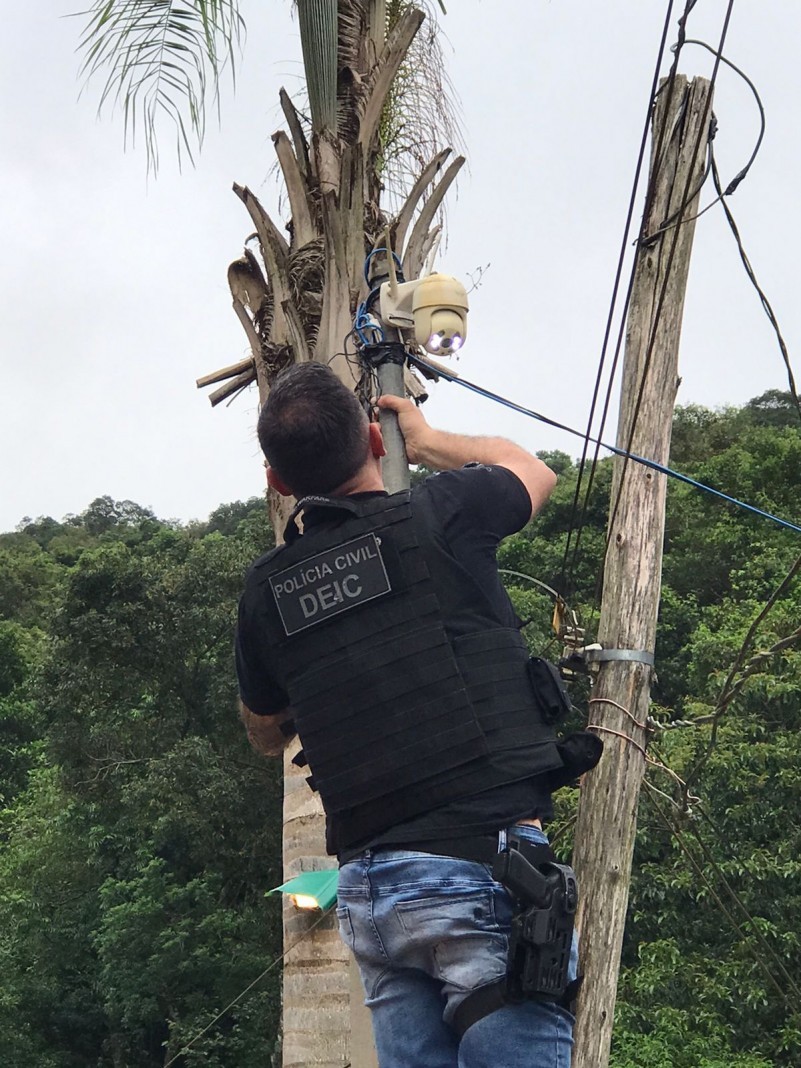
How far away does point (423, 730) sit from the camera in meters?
2.14

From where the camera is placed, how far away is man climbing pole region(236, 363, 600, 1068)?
208cm

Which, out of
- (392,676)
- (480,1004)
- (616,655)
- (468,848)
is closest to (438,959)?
(480,1004)

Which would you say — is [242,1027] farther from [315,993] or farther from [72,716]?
[315,993]

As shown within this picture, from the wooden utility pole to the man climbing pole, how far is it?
3.67ft

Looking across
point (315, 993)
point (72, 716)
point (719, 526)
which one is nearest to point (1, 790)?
point (72, 716)

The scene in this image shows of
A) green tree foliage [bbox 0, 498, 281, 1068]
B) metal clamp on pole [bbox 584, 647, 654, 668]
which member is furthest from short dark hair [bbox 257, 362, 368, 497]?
green tree foliage [bbox 0, 498, 281, 1068]

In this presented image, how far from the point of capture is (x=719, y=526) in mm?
19062

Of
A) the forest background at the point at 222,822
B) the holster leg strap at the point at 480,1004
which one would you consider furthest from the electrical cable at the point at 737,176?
the forest background at the point at 222,822

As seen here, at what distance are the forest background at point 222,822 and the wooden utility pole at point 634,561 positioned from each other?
7160 mm

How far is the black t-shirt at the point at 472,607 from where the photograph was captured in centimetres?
212

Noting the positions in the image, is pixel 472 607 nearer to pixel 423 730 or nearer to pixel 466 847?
pixel 423 730

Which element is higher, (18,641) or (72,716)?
(18,641)

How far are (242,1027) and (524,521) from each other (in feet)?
47.3

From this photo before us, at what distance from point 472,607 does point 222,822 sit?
13021mm
